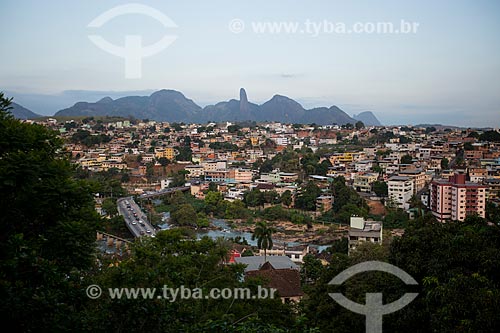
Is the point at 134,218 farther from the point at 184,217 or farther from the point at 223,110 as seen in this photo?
the point at 223,110

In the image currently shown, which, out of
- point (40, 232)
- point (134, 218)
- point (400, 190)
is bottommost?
point (134, 218)

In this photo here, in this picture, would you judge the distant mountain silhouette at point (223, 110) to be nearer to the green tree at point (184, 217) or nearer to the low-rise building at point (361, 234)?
the green tree at point (184, 217)

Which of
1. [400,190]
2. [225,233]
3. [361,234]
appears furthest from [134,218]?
[400,190]

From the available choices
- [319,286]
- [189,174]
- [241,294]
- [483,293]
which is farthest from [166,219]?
[483,293]

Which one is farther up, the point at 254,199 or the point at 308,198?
the point at 308,198

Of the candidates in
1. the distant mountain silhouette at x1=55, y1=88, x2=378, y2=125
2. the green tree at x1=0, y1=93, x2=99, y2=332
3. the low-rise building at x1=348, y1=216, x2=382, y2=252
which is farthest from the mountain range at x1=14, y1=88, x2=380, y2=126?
the green tree at x1=0, y1=93, x2=99, y2=332

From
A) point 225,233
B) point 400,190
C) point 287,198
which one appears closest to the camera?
point 225,233

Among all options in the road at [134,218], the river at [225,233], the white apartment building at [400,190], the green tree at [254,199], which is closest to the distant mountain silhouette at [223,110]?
the road at [134,218]
